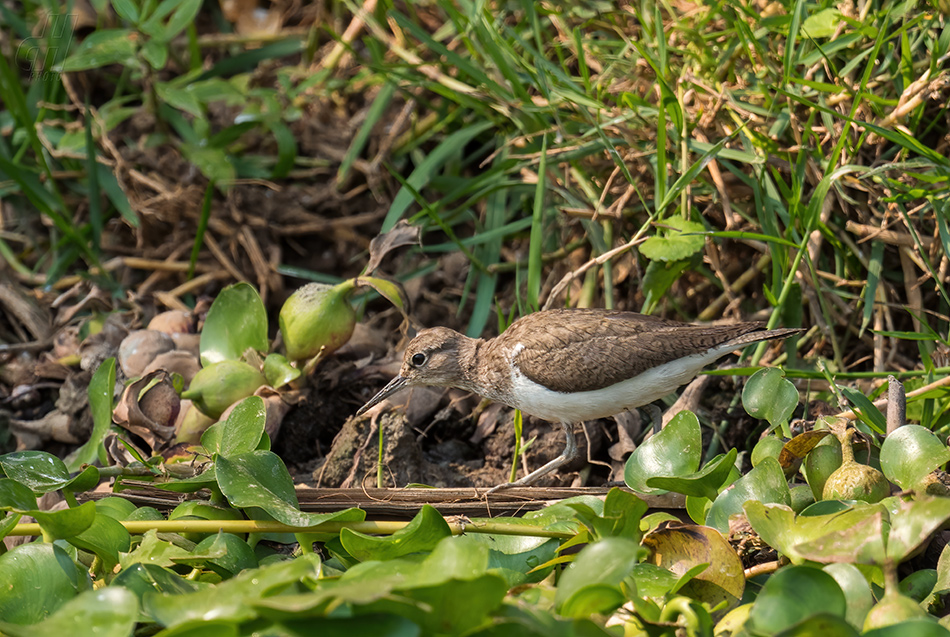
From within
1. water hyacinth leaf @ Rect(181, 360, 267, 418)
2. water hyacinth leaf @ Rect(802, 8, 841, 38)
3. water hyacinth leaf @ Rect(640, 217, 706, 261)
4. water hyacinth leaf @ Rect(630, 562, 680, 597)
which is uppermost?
water hyacinth leaf @ Rect(802, 8, 841, 38)

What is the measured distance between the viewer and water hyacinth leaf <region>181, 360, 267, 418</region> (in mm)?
2939

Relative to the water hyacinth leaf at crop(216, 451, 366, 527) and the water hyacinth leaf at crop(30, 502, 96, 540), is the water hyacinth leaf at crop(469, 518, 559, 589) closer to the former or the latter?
the water hyacinth leaf at crop(216, 451, 366, 527)

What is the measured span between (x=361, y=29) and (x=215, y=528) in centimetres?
348

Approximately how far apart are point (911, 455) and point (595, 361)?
0.98 metres

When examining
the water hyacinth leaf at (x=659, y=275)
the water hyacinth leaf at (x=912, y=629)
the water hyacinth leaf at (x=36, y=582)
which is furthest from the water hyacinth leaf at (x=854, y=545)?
the water hyacinth leaf at (x=36, y=582)

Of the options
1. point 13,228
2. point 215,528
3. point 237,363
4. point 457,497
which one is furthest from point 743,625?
point 13,228

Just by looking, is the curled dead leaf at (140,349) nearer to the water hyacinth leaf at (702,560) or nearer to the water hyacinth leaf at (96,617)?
the water hyacinth leaf at (96,617)

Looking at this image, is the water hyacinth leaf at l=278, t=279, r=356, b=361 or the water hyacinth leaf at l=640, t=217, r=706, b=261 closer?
the water hyacinth leaf at l=640, t=217, r=706, b=261

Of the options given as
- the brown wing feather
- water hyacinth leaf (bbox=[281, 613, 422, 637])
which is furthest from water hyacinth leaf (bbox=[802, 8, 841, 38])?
water hyacinth leaf (bbox=[281, 613, 422, 637])

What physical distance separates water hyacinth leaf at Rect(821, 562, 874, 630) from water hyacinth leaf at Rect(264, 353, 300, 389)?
1.89m

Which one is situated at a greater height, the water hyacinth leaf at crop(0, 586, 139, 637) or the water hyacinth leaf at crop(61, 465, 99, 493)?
the water hyacinth leaf at crop(0, 586, 139, 637)

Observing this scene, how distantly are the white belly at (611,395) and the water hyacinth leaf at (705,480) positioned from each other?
1.92ft

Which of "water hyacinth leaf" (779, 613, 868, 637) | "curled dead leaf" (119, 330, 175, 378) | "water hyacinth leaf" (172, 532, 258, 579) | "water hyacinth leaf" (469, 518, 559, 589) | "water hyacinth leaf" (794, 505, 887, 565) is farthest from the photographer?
"curled dead leaf" (119, 330, 175, 378)

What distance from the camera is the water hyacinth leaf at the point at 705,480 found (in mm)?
2088
